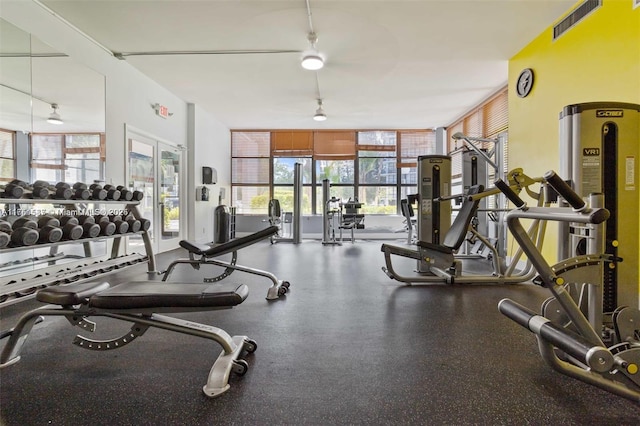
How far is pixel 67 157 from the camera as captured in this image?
356 centimetres

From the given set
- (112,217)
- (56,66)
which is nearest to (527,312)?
(112,217)

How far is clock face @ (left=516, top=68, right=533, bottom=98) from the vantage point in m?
3.98

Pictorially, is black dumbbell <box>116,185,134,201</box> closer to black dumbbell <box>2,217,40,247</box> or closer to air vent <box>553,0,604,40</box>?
black dumbbell <box>2,217,40,247</box>

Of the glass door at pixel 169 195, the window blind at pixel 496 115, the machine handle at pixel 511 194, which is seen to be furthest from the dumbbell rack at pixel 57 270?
the window blind at pixel 496 115

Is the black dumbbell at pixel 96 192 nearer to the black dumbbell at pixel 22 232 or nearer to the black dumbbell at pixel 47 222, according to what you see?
the black dumbbell at pixel 47 222

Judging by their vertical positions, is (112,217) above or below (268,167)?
below

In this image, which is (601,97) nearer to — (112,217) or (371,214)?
(112,217)

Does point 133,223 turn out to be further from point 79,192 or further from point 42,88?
point 42,88

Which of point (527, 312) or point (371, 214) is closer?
point (527, 312)

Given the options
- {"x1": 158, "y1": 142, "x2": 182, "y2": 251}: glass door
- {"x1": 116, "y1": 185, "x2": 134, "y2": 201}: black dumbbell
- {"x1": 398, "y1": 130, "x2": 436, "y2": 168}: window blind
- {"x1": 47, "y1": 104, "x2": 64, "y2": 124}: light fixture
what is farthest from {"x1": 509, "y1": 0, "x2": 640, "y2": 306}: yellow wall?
{"x1": 158, "y1": 142, "x2": 182, "y2": 251}: glass door

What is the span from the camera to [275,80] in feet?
17.1

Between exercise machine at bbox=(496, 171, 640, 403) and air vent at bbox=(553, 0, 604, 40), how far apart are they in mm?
2798

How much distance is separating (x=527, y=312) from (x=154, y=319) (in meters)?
1.88

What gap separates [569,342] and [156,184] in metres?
5.83
